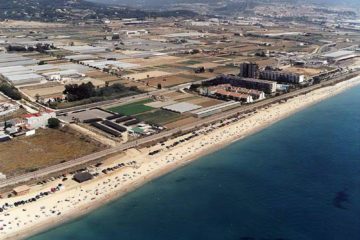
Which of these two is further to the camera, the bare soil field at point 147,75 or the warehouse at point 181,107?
the bare soil field at point 147,75

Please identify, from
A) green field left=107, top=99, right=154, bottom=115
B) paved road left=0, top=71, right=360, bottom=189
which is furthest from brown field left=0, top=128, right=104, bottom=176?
green field left=107, top=99, right=154, bottom=115

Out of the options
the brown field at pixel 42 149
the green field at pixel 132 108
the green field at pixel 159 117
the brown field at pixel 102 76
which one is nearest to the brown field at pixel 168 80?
the brown field at pixel 102 76

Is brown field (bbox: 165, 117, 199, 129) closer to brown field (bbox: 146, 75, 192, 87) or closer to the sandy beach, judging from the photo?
the sandy beach

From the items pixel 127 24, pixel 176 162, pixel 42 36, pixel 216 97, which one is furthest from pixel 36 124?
pixel 127 24

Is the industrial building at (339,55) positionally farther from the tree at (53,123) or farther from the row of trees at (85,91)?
the tree at (53,123)

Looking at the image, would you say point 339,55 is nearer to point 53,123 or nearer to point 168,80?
point 168,80

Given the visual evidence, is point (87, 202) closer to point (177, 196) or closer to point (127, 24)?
point (177, 196)
